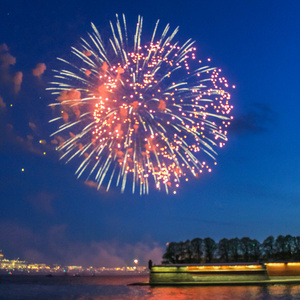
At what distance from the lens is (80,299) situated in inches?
1770

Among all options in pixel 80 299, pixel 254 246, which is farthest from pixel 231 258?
pixel 80 299

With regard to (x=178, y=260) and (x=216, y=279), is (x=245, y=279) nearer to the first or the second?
(x=216, y=279)

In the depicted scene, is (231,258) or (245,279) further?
(231,258)

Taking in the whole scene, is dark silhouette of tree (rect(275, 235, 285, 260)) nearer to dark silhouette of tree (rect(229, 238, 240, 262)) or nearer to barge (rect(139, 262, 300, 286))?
dark silhouette of tree (rect(229, 238, 240, 262))

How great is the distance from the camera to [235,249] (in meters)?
117

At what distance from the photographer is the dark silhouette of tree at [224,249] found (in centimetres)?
11744

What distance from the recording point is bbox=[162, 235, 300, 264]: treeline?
111 metres

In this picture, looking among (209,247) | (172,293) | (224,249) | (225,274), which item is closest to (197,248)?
(209,247)

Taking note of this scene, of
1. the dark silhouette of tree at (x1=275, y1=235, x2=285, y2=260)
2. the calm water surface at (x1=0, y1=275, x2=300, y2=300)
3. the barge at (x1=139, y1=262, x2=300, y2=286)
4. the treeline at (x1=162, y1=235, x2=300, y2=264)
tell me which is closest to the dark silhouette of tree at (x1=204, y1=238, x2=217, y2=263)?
the treeline at (x1=162, y1=235, x2=300, y2=264)

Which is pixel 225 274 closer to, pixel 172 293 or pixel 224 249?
pixel 172 293

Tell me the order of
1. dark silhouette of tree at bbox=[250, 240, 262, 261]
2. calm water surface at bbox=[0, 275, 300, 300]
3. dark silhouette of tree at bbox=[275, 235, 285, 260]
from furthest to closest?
dark silhouette of tree at bbox=[250, 240, 262, 261] → dark silhouette of tree at bbox=[275, 235, 285, 260] → calm water surface at bbox=[0, 275, 300, 300]

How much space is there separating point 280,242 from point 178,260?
32.8m

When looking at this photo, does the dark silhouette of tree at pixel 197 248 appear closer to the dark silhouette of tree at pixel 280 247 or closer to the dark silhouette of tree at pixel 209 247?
the dark silhouette of tree at pixel 209 247

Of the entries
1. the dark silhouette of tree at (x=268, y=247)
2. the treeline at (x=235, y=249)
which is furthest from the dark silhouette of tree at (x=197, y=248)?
the dark silhouette of tree at (x=268, y=247)
